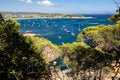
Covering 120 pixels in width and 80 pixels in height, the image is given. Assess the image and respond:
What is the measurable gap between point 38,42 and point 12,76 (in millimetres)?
8100

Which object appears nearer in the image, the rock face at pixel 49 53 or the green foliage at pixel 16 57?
the green foliage at pixel 16 57

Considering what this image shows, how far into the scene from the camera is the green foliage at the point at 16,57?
17.3 meters

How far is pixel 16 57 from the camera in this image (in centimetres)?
1734

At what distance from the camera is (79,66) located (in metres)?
26.2

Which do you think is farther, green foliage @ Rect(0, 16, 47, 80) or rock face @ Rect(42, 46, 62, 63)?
rock face @ Rect(42, 46, 62, 63)

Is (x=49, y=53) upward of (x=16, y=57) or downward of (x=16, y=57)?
downward

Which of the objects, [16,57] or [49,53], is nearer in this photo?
[16,57]

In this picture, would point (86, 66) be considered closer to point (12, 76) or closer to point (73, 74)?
point (73, 74)

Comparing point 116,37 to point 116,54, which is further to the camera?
point 116,54

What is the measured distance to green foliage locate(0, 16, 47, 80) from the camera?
56.7 ft

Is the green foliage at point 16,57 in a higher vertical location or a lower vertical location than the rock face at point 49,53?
higher

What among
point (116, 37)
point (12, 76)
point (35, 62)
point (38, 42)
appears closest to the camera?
point (12, 76)

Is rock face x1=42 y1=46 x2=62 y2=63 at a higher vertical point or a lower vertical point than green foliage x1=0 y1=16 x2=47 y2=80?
lower

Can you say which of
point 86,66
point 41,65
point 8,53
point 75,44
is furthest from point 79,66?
point 8,53
